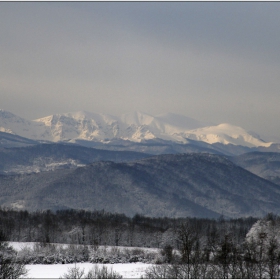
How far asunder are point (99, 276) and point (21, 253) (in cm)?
8021

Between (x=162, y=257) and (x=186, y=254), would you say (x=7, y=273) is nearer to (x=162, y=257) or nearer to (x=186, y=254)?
(x=186, y=254)

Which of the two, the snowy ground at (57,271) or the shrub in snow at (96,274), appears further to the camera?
the snowy ground at (57,271)

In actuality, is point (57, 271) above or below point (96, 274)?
below

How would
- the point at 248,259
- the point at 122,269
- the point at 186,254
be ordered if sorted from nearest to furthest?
the point at 186,254, the point at 248,259, the point at 122,269

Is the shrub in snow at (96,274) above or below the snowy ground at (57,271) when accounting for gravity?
above

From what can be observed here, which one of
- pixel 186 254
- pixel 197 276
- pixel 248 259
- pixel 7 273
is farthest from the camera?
pixel 248 259

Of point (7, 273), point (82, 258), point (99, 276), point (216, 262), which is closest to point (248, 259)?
point (216, 262)

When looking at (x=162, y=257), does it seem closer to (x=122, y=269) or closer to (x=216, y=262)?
(x=122, y=269)

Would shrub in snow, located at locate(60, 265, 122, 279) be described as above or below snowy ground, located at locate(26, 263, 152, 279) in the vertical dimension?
above

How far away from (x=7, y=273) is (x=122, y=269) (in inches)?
2844

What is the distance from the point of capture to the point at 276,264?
453 ft

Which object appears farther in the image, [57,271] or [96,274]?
[57,271]

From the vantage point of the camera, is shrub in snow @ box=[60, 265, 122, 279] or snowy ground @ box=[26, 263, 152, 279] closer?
shrub in snow @ box=[60, 265, 122, 279]

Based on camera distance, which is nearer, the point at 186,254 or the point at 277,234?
the point at 186,254
